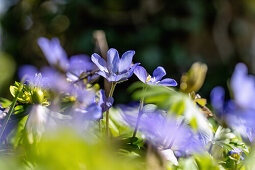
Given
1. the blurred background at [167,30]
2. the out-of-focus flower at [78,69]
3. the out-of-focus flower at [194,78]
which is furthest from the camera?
the blurred background at [167,30]

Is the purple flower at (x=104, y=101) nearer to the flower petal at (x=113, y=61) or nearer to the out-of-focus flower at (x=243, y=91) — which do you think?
the flower petal at (x=113, y=61)

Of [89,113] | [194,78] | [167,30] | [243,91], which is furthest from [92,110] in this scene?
[167,30]

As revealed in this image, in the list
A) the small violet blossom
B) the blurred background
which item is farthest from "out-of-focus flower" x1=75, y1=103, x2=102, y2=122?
the blurred background

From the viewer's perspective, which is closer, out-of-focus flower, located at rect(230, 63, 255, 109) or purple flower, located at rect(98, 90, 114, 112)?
purple flower, located at rect(98, 90, 114, 112)

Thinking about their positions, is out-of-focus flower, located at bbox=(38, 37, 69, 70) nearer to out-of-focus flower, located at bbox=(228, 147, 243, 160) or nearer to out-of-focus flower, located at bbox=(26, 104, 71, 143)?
out-of-focus flower, located at bbox=(26, 104, 71, 143)

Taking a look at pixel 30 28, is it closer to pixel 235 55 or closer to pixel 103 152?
pixel 235 55

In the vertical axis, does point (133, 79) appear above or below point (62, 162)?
below

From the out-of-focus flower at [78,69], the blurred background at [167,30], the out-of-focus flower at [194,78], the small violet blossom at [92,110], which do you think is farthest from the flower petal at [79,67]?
the blurred background at [167,30]

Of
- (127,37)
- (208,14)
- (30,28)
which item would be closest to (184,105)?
(127,37)
